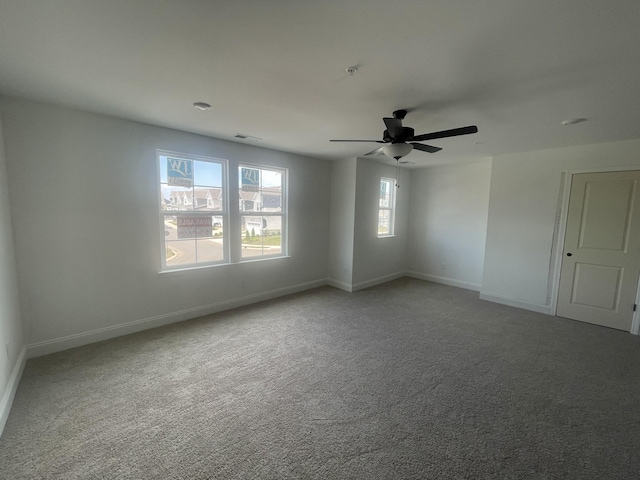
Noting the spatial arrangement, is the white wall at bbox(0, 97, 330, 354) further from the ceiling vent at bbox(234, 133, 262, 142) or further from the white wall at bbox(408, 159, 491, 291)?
the white wall at bbox(408, 159, 491, 291)

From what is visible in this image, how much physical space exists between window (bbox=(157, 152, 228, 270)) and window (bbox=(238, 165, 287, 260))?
0.34 m

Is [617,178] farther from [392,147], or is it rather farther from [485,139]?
[392,147]

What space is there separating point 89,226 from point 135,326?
129cm

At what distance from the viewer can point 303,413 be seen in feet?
6.56

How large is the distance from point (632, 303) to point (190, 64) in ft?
18.8

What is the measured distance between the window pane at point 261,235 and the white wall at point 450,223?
11.2 ft

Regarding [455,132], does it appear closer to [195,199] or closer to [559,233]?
[559,233]

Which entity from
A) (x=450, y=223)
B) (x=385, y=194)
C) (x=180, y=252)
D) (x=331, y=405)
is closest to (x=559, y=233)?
(x=450, y=223)

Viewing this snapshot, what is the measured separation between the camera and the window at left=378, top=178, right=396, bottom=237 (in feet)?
19.0

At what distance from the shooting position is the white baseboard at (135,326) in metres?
2.72

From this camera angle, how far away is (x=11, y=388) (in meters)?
2.07

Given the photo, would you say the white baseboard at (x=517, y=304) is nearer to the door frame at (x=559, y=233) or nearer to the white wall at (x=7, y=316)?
the door frame at (x=559, y=233)

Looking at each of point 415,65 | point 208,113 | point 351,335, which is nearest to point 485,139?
point 415,65

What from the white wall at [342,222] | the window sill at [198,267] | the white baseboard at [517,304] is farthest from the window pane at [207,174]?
the white baseboard at [517,304]
